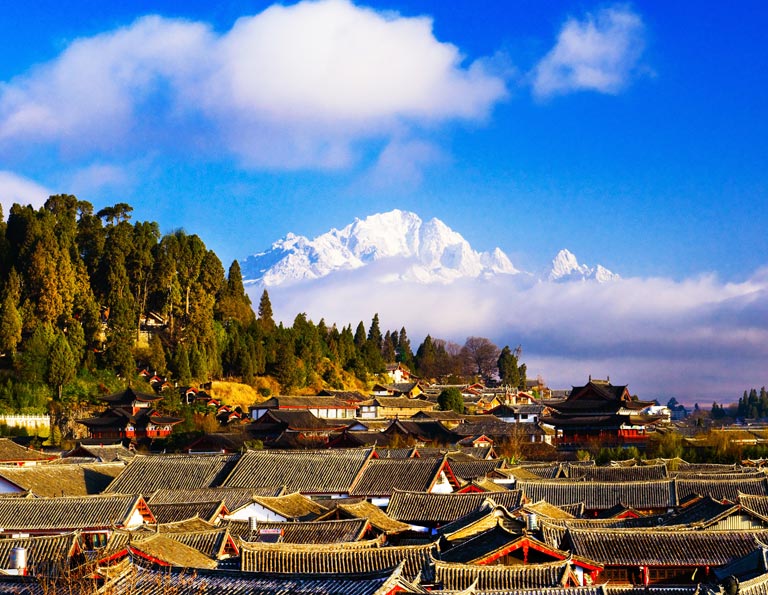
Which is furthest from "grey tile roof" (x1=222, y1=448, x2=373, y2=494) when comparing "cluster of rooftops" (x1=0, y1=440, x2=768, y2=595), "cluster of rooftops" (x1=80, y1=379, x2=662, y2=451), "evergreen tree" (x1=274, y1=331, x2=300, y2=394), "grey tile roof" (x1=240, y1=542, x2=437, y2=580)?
"evergreen tree" (x1=274, y1=331, x2=300, y2=394)

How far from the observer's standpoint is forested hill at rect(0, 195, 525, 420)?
243ft

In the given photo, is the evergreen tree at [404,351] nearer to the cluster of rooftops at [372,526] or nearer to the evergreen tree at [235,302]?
the evergreen tree at [235,302]

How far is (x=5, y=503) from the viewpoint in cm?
3775

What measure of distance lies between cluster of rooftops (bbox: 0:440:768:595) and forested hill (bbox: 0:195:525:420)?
15.9 meters

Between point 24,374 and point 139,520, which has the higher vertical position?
point 24,374

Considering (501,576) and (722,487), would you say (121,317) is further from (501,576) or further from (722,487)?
(501,576)

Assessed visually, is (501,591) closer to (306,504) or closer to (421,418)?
(306,504)

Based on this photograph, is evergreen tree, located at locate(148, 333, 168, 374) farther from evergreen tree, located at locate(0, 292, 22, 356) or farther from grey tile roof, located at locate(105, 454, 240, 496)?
grey tile roof, located at locate(105, 454, 240, 496)

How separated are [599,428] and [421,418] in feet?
54.3

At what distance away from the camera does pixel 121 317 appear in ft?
261

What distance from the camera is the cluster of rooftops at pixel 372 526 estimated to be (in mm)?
21953

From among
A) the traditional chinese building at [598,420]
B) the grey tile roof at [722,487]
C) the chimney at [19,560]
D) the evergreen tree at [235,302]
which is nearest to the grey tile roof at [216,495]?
the chimney at [19,560]

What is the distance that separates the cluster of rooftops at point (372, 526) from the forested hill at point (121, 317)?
52.2 feet

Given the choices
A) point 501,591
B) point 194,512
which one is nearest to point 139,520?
point 194,512
